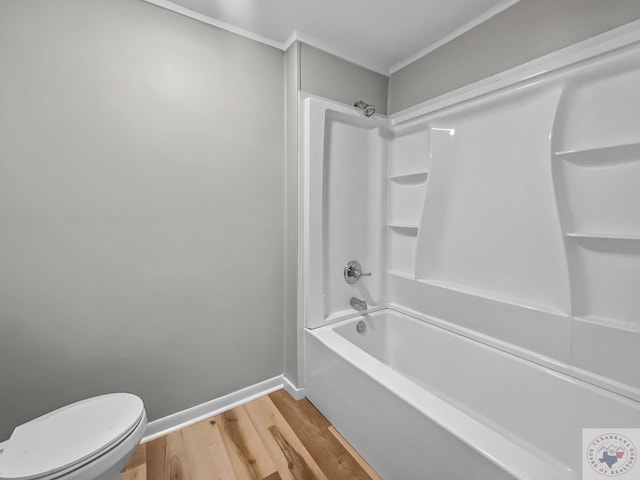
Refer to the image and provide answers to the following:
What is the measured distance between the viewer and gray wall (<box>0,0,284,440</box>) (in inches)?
50.1

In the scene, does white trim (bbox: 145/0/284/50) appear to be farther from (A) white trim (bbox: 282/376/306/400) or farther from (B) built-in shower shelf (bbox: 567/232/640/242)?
(A) white trim (bbox: 282/376/306/400)

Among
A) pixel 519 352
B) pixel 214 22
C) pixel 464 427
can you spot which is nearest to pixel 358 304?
pixel 519 352

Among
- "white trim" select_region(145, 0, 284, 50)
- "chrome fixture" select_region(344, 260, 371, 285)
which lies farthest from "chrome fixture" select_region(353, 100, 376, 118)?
"chrome fixture" select_region(344, 260, 371, 285)

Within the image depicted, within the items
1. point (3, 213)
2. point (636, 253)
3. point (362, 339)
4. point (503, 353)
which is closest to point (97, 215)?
→ point (3, 213)

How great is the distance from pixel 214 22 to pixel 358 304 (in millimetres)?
2036

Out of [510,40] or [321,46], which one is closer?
[510,40]

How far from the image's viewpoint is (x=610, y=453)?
1.11 m

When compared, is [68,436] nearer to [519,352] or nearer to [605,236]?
[519,352]

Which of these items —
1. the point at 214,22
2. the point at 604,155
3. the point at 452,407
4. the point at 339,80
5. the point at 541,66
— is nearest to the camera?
the point at 452,407

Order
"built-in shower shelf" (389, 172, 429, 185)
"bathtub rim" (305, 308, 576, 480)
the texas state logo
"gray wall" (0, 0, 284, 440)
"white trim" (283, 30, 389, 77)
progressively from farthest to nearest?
"built-in shower shelf" (389, 172, 429, 185) → "white trim" (283, 30, 389, 77) → "gray wall" (0, 0, 284, 440) → the texas state logo → "bathtub rim" (305, 308, 576, 480)

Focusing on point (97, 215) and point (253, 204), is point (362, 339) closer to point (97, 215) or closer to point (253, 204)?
point (253, 204)

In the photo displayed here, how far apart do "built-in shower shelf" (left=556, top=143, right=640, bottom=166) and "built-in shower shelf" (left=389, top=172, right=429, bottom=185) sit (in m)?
0.78

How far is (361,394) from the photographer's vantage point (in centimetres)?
142

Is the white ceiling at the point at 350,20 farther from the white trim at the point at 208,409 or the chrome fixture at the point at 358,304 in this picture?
the white trim at the point at 208,409
